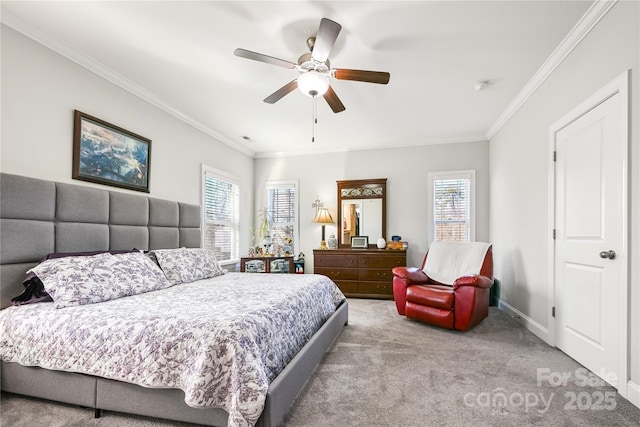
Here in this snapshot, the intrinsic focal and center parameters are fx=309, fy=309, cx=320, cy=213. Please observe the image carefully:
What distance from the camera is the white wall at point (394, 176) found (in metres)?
5.13

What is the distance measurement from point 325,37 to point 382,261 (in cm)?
368

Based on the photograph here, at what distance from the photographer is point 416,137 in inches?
205

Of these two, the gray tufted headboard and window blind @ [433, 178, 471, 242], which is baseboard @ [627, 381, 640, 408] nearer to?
window blind @ [433, 178, 471, 242]

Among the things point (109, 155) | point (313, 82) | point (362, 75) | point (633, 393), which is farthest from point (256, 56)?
point (633, 393)

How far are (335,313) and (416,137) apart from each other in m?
3.44

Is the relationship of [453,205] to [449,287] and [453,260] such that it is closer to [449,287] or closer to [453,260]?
[453,260]

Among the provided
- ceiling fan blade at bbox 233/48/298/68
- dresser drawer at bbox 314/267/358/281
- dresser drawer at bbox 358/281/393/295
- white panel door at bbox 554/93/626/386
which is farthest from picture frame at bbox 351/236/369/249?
ceiling fan blade at bbox 233/48/298/68

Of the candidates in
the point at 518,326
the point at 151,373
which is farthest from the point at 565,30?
the point at 151,373

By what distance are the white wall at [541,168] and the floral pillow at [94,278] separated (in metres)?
3.47

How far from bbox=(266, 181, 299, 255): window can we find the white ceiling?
80.0 inches

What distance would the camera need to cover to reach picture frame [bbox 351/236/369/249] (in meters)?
5.41

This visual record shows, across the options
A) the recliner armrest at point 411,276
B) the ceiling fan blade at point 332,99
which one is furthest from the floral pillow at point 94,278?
the recliner armrest at point 411,276

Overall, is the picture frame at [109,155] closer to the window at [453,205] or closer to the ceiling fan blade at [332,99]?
the ceiling fan blade at [332,99]

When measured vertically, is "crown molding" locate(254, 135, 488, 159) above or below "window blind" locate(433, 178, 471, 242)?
above
